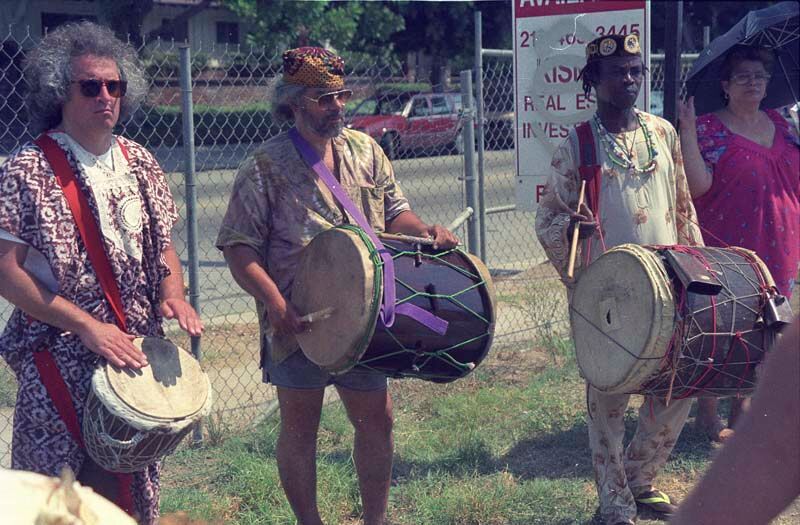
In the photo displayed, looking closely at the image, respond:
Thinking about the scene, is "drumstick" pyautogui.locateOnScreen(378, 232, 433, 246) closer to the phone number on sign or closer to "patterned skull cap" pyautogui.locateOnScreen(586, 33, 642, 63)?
"patterned skull cap" pyautogui.locateOnScreen(586, 33, 642, 63)

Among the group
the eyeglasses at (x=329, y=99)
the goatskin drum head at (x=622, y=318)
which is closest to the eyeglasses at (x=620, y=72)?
the goatskin drum head at (x=622, y=318)

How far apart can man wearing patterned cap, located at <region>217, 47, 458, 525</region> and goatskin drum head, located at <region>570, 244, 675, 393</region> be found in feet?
2.09

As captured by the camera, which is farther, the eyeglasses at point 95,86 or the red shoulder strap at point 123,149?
the red shoulder strap at point 123,149

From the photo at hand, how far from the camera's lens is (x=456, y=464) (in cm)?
494

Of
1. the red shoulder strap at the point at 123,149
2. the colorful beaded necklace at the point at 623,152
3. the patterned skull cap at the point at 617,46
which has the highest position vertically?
the patterned skull cap at the point at 617,46

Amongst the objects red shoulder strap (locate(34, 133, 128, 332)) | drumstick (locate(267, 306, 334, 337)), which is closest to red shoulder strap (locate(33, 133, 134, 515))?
red shoulder strap (locate(34, 133, 128, 332))

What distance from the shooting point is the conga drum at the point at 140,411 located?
10.1 ft

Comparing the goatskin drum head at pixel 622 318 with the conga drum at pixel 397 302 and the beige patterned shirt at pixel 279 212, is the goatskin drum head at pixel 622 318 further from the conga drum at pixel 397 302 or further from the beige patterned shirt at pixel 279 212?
the beige patterned shirt at pixel 279 212

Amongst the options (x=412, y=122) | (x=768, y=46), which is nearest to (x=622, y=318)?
(x=768, y=46)

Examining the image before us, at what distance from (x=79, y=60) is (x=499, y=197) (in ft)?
39.3

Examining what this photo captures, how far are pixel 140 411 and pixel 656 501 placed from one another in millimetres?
2405

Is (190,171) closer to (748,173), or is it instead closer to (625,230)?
(625,230)

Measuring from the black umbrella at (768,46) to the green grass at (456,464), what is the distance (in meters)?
1.78

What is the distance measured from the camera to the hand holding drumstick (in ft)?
13.4
